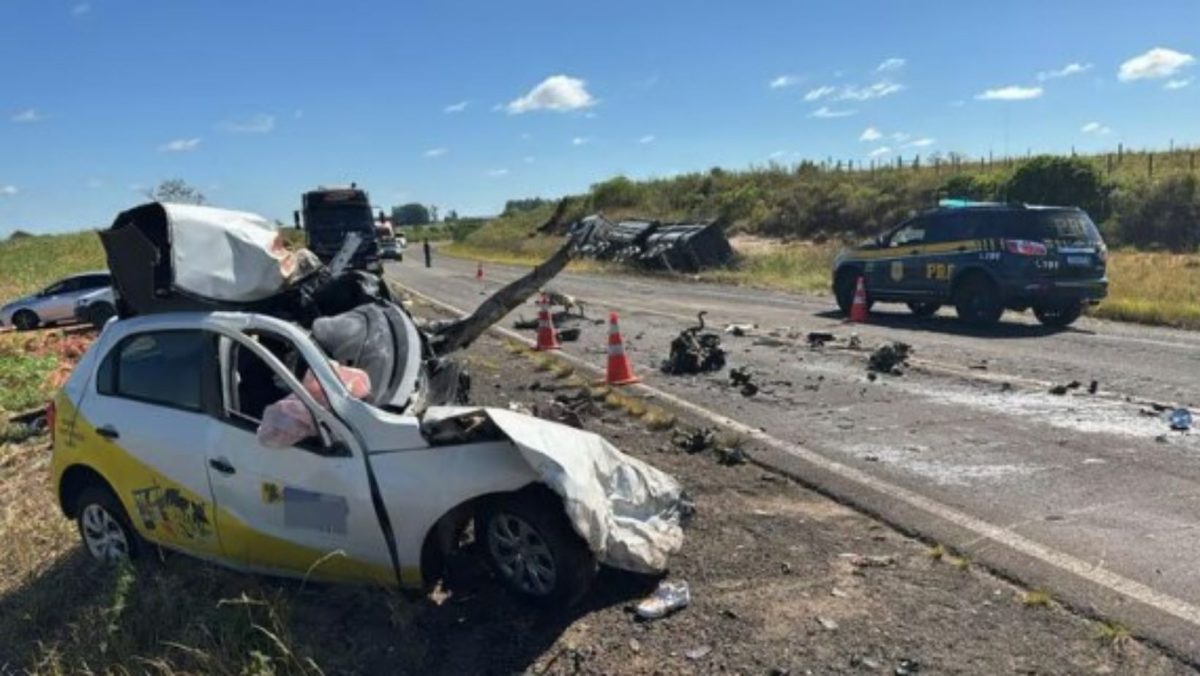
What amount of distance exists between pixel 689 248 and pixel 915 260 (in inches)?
765

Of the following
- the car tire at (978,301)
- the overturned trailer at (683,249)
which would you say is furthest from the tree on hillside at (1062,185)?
the car tire at (978,301)

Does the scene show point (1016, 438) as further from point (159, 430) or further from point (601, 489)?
point (159, 430)

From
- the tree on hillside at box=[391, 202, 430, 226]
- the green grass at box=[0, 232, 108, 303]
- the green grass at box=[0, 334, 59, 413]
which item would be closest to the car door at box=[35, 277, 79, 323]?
the green grass at box=[0, 334, 59, 413]

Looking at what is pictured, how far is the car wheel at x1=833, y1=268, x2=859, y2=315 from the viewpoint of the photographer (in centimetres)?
1803

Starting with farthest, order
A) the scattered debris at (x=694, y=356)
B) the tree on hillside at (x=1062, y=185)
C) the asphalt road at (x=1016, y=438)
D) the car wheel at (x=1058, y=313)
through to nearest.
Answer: the tree on hillside at (x=1062, y=185) → the car wheel at (x=1058, y=313) → the scattered debris at (x=694, y=356) → the asphalt road at (x=1016, y=438)

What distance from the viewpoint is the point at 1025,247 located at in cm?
1495

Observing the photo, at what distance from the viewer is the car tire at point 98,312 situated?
77.6 ft

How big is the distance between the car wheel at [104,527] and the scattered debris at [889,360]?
7.82m

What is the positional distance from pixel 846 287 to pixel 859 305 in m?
1.12

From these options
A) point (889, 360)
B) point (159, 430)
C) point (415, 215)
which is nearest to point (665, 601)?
point (159, 430)

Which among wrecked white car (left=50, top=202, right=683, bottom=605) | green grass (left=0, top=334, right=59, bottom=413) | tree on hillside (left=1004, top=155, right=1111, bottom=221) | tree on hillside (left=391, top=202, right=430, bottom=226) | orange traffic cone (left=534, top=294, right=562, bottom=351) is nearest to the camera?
wrecked white car (left=50, top=202, right=683, bottom=605)

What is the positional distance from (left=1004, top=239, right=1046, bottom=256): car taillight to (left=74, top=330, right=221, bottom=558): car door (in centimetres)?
1285

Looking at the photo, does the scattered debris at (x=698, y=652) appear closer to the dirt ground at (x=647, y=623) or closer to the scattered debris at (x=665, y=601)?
the dirt ground at (x=647, y=623)

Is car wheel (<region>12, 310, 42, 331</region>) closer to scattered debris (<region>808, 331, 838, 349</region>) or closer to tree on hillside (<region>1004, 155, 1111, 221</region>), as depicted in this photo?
scattered debris (<region>808, 331, 838, 349</region>)
